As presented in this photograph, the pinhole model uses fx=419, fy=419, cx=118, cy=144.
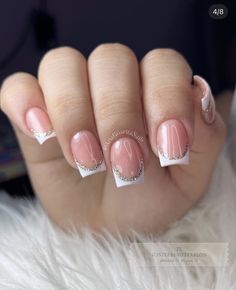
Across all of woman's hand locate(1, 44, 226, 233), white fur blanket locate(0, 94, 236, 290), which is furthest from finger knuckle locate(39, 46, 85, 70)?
white fur blanket locate(0, 94, 236, 290)

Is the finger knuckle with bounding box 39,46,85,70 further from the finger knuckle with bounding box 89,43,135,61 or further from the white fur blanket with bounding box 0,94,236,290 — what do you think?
the white fur blanket with bounding box 0,94,236,290

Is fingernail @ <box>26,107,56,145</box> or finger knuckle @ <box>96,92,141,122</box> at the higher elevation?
finger knuckle @ <box>96,92,141,122</box>

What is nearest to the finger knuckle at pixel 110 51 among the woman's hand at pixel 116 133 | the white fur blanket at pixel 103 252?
the woman's hand at pixel 116 133

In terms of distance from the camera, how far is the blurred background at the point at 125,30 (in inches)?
10.0

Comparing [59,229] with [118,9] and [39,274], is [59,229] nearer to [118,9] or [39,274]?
[39,274]

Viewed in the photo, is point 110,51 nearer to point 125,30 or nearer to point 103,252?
point 125,30

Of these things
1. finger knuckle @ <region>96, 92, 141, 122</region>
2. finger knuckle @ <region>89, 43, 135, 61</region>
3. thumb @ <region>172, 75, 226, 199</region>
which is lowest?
thumb @ <region>172, 75, 226, 199</region>

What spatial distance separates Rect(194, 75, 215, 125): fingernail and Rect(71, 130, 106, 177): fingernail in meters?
0.07

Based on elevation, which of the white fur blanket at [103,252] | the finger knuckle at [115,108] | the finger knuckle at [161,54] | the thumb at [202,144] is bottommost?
the white fur blanket at [103,252]

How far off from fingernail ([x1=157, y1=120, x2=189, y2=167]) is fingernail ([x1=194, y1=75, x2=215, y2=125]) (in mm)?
30

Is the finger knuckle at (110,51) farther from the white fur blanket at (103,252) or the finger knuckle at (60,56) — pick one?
the white fur blanket at (103,252)

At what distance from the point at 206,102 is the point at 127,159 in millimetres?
60

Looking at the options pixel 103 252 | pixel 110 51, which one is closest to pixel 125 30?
pixel 110 51

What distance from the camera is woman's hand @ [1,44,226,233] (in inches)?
8.3
